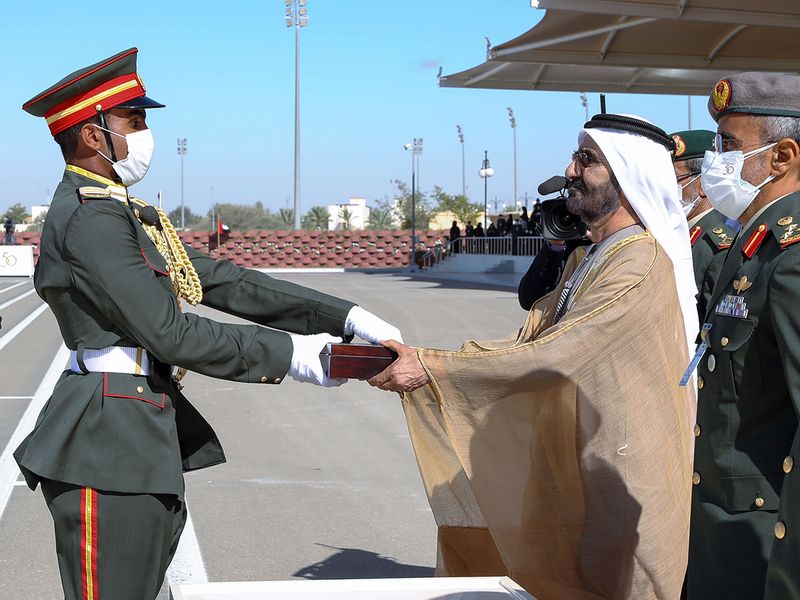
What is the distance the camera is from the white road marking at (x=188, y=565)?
494 centimetres

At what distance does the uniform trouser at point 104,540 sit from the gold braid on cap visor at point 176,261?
0.68 meters

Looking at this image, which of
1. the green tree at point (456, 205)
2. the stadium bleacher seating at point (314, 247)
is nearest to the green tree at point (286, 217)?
the green tree at point (456, 205)

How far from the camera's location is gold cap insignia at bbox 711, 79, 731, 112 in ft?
9.98

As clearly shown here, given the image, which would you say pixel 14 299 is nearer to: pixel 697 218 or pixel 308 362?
pixel 697 218

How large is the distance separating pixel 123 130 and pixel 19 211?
90236 millimetres

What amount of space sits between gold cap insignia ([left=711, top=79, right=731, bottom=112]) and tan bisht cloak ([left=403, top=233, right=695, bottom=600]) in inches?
24.3

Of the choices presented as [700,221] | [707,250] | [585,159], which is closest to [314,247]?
[700,221]

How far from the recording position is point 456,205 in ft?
254

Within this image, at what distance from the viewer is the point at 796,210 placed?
275 centimetres

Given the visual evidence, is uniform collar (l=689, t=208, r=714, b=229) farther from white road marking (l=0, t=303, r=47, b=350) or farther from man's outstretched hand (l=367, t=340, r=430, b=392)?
white road marking (l=0, t=303, r=47, b=350)

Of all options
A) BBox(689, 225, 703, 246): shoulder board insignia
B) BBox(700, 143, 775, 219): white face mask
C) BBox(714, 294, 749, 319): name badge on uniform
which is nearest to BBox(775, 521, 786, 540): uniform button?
BBox(714, 294, 749, 319): name badge on uniform

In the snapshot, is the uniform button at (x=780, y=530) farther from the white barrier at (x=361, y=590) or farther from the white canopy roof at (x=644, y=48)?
the white canopy roof at (x=644, y=48)

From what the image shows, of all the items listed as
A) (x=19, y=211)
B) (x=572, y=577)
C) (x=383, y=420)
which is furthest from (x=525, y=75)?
(x=19, y=211)

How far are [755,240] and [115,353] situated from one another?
184 centimetres
